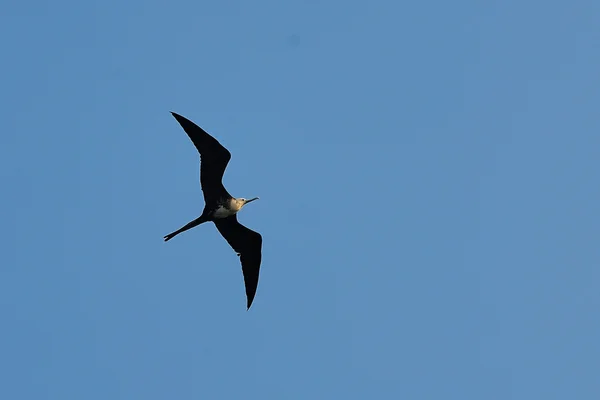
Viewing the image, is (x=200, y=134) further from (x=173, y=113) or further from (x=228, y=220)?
(x=228, y=220)

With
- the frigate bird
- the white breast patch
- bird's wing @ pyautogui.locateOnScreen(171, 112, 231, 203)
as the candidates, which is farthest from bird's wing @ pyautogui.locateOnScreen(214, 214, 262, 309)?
bird's wing @ pyautogui.locateOnScreen(171, 112, 231, 203)

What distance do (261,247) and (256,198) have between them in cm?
117

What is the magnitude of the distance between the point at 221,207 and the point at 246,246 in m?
1.27

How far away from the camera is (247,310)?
25.1 meters

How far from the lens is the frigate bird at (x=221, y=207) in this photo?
79.1ft

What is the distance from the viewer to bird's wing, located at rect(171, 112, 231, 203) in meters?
24.0

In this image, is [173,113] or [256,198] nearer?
[173,113]

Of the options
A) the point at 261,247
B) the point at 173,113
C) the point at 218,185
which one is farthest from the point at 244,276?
the point at 173,113

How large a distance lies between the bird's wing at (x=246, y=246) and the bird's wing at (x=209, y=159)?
87 centimetres

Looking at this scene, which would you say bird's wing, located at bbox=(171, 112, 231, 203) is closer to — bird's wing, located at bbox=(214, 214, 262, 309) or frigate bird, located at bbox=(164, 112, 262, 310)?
frigate bird, located at bbox=(164, 112, 262, 310)

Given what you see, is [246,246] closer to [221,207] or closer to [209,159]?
Answer: [221,207]

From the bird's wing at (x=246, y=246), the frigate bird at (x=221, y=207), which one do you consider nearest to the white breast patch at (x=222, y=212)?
the frigate bird at (x=221, y=207)

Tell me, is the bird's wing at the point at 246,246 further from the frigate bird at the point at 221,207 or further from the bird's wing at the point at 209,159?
the bird's wing at the point at 209,159

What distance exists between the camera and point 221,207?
989 inches
